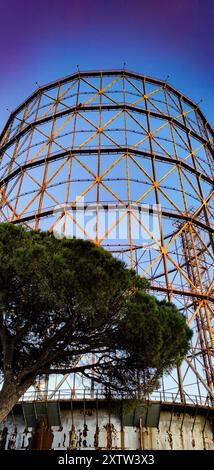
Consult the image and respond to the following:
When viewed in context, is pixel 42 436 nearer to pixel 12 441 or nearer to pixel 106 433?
pixel 12 441

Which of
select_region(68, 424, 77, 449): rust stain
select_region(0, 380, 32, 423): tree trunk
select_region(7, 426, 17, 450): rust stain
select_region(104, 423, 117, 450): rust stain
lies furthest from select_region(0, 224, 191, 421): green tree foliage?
select_region(7, 426, 17, 450): rust stain

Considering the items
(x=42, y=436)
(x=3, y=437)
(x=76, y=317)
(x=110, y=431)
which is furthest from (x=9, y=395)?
(x=3, y=437)

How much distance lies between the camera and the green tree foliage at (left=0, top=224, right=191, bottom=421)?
21.5 feet

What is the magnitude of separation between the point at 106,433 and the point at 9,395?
3.66m

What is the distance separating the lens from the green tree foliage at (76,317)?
6551mm

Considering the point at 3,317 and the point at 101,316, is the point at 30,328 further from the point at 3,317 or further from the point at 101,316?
the point at 101,316

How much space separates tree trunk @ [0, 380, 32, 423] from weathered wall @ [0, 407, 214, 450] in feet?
10.5

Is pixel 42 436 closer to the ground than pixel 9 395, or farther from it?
farther from it

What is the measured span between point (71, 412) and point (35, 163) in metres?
7.78

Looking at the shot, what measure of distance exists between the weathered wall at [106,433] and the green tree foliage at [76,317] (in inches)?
91.5

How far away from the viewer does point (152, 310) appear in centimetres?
705

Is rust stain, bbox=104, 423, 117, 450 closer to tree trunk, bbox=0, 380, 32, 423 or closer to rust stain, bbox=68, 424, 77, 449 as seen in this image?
rust stain, bbox=68, 424, 77, 449

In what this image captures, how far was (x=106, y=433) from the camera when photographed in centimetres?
918
